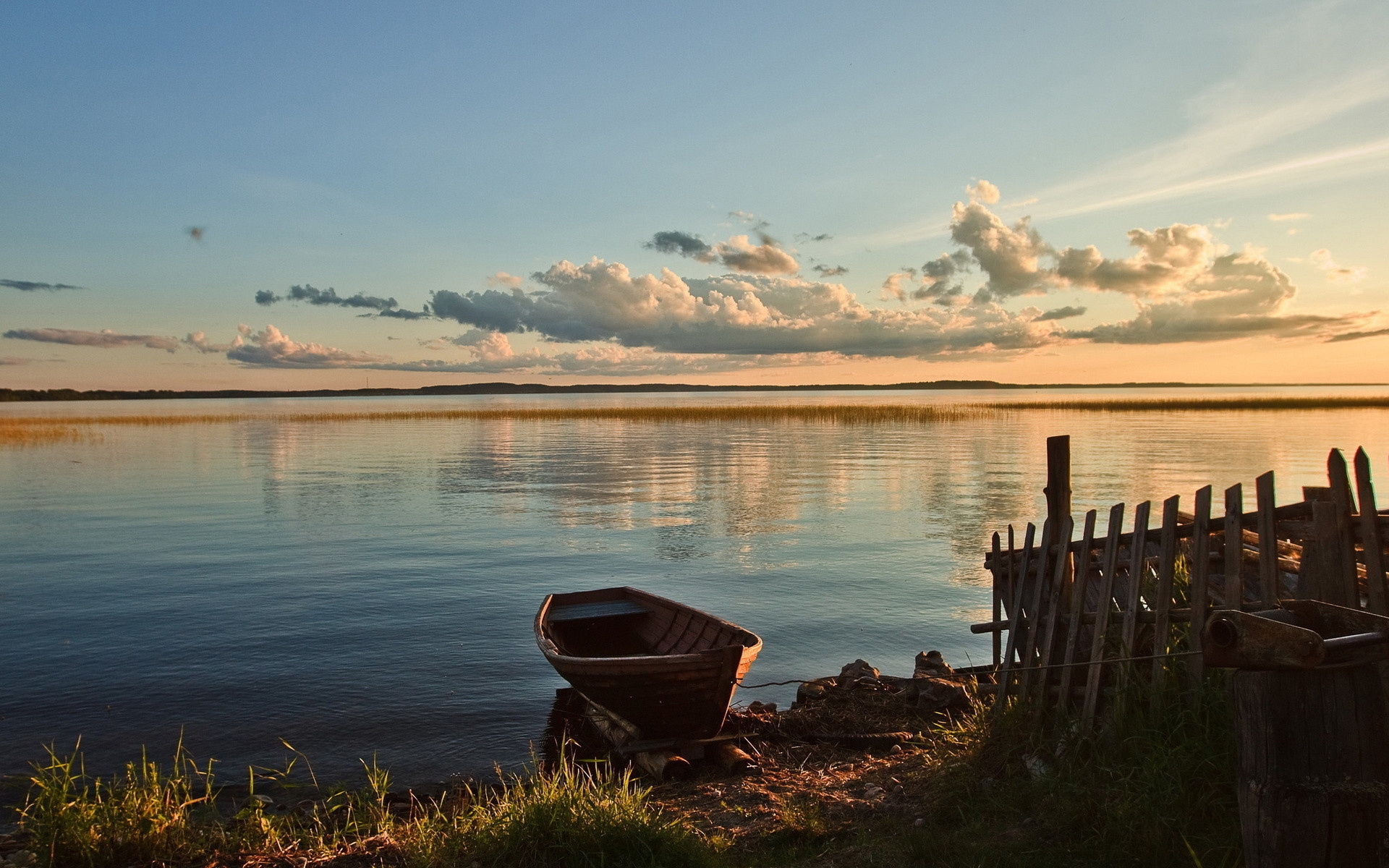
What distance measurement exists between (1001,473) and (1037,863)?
31902 millimetres

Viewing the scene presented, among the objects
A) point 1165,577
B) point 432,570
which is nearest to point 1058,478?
point 1165,577

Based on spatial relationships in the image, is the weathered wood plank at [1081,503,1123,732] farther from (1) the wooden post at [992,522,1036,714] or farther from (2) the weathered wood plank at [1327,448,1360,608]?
(2) the weathered wood plank at [1327,448,1360,608]

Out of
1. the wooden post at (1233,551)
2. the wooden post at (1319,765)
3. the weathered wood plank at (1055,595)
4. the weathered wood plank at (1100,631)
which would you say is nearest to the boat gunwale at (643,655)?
the weathered wood plank at (1055,595)

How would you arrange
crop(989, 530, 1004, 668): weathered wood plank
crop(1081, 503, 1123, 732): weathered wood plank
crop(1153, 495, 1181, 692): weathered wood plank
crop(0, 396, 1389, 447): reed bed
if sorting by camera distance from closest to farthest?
crop(1153, 495, 1181, 692): weathered wood plank
crop(1081, 503, 1123, 732): weathered wood plank
crop(989, 530, 1004, 668): weathered wood plank
crop(0, 396, 1389, 447): reed bed

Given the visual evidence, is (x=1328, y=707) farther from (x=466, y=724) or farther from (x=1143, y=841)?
(x=466, y=724)

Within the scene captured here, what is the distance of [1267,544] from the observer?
544cm

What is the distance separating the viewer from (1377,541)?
4793 mm

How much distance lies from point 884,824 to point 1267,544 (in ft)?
9.94

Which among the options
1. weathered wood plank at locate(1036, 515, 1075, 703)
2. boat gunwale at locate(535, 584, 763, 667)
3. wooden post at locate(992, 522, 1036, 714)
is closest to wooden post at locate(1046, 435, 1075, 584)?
wooden post at locate(992, 522, 1036, 714)

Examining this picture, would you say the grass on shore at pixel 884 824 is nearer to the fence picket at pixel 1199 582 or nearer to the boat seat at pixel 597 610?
the fence picket at pixel 1199 582

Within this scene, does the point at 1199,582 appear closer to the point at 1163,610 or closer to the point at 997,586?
the point at 1163,610

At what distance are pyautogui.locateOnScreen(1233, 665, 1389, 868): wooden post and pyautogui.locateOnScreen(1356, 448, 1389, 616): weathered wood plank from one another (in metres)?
1.78

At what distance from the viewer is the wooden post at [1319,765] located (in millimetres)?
3332

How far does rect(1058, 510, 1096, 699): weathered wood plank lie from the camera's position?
21.6 ft
